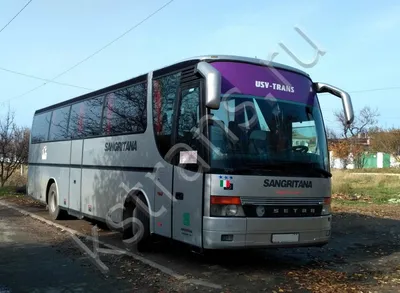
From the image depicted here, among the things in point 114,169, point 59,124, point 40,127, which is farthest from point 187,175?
point 40,127

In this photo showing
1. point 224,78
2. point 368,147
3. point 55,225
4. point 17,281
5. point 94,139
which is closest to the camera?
point 17,281

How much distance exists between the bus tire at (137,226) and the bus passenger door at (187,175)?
112cm

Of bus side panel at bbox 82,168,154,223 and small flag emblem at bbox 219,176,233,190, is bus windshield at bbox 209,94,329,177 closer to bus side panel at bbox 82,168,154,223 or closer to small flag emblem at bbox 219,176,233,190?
small flag emblem at bbox 219,176,233,190

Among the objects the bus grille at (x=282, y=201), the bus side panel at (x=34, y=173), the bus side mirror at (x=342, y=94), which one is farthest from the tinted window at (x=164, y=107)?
the bus side panel at (x=34, y=173)

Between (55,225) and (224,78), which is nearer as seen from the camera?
(224,78)

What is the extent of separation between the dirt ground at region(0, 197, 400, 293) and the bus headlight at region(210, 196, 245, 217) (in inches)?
38.7

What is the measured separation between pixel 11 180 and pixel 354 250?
78.4 ft

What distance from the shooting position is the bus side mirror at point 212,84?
616 cm

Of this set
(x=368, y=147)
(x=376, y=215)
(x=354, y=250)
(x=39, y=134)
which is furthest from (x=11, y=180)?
(x=368, y=147)

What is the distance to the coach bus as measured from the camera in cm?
670

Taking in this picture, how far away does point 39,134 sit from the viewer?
1567 cm

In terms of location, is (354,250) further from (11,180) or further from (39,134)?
(11,180)

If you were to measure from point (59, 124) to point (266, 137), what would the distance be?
28.5 feet

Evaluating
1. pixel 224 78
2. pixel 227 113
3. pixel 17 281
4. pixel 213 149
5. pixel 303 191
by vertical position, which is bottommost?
pixel 17 281
